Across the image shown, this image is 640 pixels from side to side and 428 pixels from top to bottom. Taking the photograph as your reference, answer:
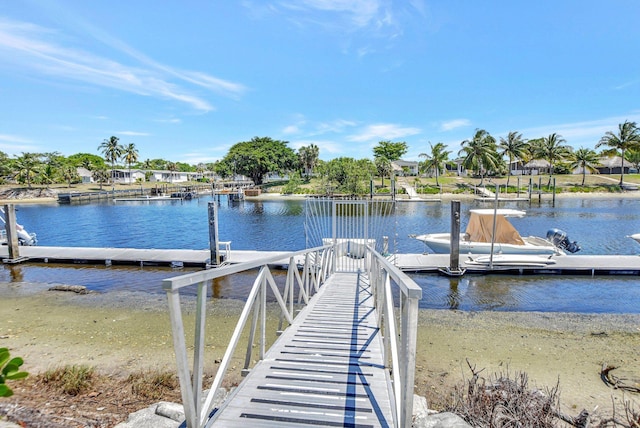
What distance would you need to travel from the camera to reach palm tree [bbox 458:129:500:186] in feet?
182

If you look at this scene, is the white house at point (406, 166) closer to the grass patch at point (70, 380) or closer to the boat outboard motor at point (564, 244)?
the boat outboard motor at point (564, 244)

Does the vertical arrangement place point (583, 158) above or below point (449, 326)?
above

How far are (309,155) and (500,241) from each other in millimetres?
77567

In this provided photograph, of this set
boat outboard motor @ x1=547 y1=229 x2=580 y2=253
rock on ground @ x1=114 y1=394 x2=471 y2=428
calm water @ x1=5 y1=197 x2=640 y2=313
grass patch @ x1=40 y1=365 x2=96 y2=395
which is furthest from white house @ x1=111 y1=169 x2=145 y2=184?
rock on ground @ x1=114 y1=394 x2=471 y2=428

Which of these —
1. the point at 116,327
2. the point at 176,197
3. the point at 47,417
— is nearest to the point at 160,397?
the point at 47,417

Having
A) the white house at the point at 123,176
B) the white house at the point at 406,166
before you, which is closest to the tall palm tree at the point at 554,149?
the white house at the point at 406,166

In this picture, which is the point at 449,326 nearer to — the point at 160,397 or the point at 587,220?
the point at 160,397

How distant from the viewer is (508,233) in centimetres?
1608

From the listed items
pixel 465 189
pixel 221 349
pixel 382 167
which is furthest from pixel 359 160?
pixel 221 349

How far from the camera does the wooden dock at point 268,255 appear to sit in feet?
44.2

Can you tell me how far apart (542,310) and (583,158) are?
64946 mm

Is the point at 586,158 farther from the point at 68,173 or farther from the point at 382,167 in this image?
the point at 68,173

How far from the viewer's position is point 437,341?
7.95 m

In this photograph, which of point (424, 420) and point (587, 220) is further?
point (587, 220)
